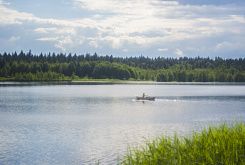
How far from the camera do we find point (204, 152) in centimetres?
1656

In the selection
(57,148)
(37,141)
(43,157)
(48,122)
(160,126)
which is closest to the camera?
(43,157)

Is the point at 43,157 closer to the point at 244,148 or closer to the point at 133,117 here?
the point at 244,148

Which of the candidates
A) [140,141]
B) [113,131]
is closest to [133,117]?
[113,131]

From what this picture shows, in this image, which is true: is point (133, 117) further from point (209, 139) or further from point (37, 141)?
point (209, 139)

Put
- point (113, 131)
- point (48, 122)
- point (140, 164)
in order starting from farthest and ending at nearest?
point (48, 122) → point (113, 131) → point (140, 164)

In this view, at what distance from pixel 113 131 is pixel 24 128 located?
10265 millimetres

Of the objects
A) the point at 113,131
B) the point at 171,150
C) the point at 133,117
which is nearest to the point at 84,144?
the point at 113,131

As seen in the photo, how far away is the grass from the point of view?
637 inches

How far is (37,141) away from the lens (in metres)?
42.4

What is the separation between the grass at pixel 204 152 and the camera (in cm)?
1619

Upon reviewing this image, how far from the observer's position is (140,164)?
16594 millimetres

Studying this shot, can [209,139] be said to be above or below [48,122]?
above

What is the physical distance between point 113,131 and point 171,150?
33727 mm

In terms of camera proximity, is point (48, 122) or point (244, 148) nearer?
point (244, 148)
